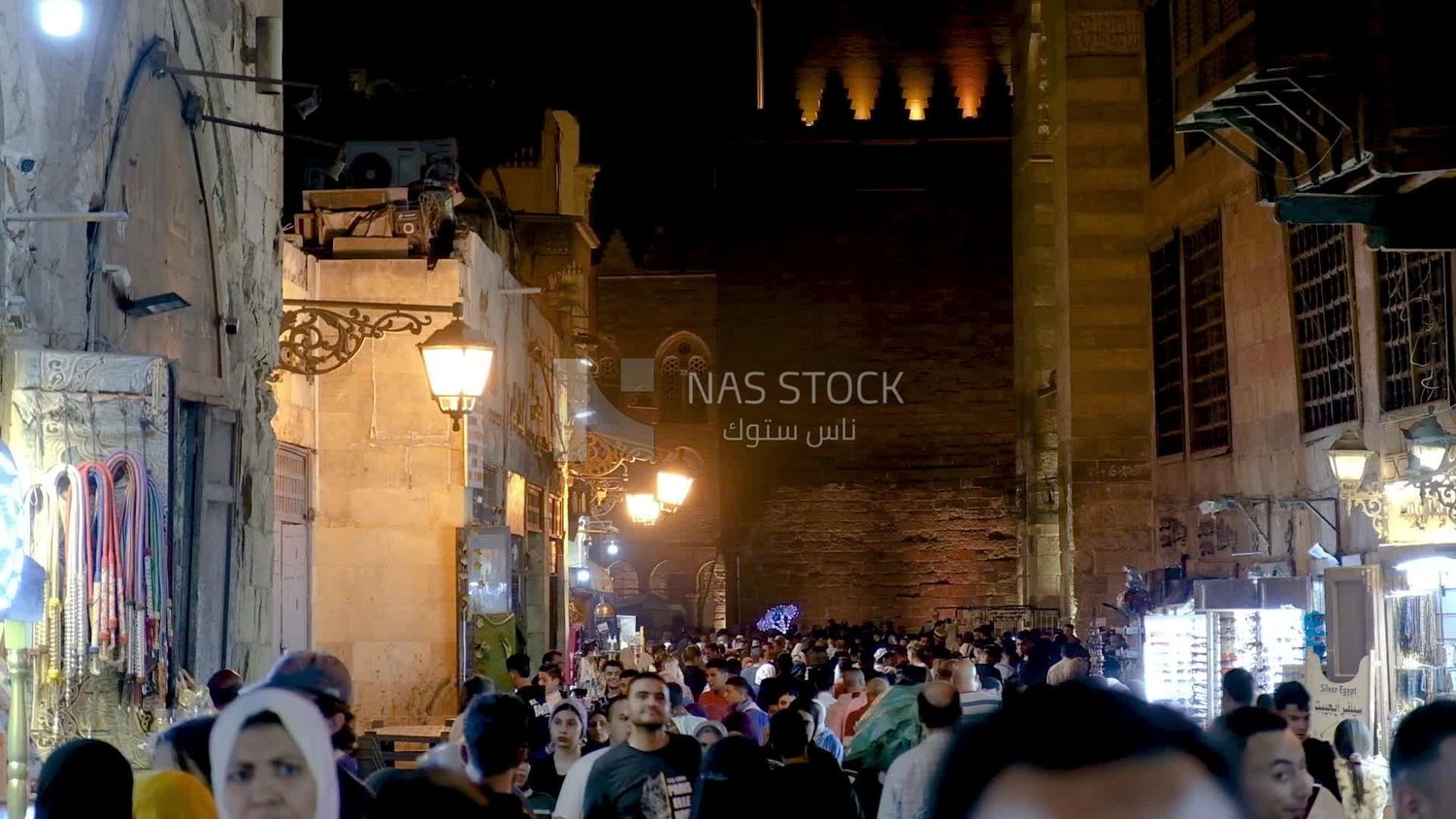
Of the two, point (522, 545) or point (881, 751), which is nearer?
point (881, 751)

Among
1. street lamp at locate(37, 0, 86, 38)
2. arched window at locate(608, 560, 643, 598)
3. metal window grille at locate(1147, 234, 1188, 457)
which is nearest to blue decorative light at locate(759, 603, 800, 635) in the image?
arched window at locate(608, 560, 643, 598)

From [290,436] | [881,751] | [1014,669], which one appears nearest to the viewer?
[881,751]

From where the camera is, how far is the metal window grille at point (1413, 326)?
44.3 ft

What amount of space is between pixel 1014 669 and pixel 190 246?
427 inches

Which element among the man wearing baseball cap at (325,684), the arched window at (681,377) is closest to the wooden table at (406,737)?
the man wearing baseball cap at (325,684)

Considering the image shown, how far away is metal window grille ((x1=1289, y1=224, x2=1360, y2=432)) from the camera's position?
15914 mm

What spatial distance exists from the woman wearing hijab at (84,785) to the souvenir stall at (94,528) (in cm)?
406

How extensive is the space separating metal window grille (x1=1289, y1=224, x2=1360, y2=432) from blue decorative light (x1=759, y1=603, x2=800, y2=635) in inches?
795

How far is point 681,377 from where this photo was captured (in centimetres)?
4247

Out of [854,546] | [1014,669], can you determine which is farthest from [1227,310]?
[854,546]

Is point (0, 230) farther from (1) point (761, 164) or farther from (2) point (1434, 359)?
(1) point (761, 164)

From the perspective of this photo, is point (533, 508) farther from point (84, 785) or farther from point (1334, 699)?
point (84, 785)

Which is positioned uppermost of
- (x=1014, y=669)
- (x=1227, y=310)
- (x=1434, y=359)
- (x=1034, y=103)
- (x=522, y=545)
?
(x=1034, y=103)

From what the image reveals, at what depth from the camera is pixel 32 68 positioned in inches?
295
